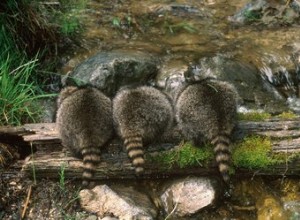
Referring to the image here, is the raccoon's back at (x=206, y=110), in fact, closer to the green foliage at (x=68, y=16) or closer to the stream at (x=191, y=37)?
the stream at (x=191, y=37)

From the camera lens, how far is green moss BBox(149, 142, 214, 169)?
532cm

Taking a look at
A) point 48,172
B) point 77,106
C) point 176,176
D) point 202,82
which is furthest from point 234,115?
point 48,172

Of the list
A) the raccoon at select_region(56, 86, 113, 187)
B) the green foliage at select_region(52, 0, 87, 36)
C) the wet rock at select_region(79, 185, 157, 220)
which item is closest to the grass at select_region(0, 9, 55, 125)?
the raccoon at select_region(56, 86, 113, 187)

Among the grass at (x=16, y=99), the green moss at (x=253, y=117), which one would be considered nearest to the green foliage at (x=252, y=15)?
the grass at (x=16, y=99)

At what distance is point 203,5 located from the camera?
1062cm

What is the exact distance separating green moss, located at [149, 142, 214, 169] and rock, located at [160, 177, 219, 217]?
19cm

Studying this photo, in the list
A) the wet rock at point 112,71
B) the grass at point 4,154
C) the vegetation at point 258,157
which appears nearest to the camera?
the vegetation at point 258,157

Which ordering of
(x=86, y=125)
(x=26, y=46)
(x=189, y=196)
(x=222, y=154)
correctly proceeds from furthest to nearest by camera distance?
(x=26, y=46) < (x=189, y=196) < (x=86, y=125) < (x=222, y=154)

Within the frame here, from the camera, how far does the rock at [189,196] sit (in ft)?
17.4

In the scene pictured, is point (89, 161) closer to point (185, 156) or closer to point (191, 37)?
point (185, 156)

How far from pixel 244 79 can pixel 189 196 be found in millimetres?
3196

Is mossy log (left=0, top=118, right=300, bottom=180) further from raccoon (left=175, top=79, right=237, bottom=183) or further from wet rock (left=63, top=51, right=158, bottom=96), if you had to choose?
wet rock (left=63, top=51, right=158, bottom=96)

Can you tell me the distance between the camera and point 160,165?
17.8 ft

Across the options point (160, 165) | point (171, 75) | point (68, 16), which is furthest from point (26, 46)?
point (160, 165)
